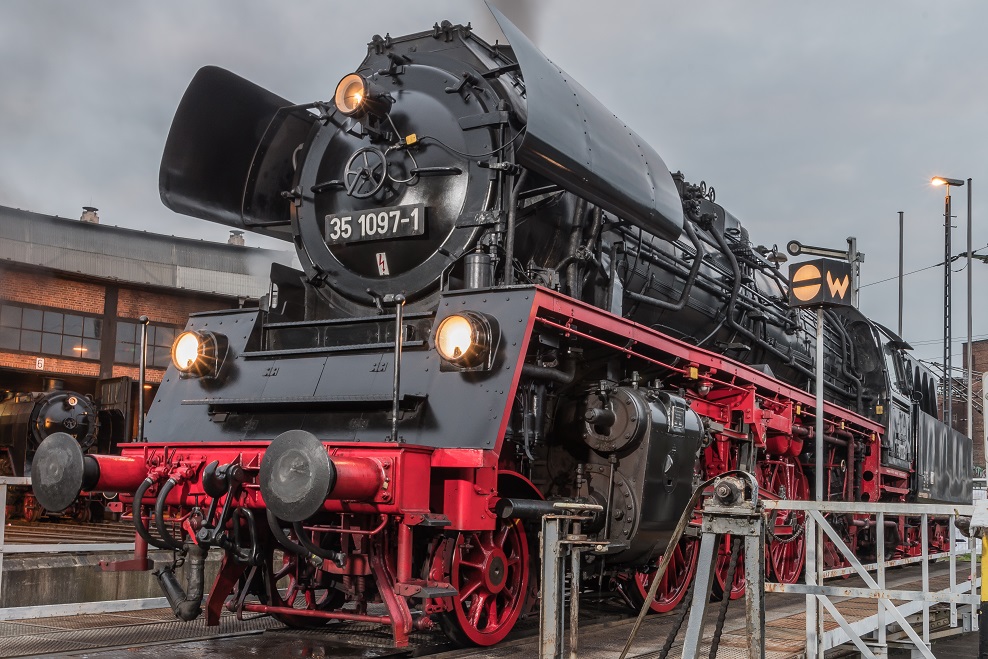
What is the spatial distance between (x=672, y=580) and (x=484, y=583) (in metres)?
2.20

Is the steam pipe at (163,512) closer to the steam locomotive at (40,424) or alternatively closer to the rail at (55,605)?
the rail at (55,605)

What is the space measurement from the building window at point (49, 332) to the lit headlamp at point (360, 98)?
14.6m

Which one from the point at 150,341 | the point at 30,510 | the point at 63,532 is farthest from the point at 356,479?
the point at 150,341

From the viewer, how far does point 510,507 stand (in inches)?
187

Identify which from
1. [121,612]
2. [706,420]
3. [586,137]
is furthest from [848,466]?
[121,612]

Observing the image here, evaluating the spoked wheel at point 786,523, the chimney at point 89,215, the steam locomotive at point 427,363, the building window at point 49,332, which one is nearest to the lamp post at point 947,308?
the spoked wheel at point 786,523

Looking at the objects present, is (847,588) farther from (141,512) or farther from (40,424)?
(40,424)

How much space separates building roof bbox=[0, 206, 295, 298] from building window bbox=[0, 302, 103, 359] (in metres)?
2.86

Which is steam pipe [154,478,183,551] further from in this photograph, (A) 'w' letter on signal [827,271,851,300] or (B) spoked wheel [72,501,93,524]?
(B) spoked wheel [72,501,93,524]

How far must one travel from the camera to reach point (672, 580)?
6727 mm

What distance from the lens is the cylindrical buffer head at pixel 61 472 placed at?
15.6 ft

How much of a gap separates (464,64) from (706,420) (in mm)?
2849

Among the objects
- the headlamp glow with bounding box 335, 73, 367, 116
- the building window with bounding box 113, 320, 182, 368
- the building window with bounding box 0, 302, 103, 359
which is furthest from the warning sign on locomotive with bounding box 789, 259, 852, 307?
the building window with bounding box 0, 302, 103, 359

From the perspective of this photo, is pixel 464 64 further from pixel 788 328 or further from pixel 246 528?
pixel 788 328
